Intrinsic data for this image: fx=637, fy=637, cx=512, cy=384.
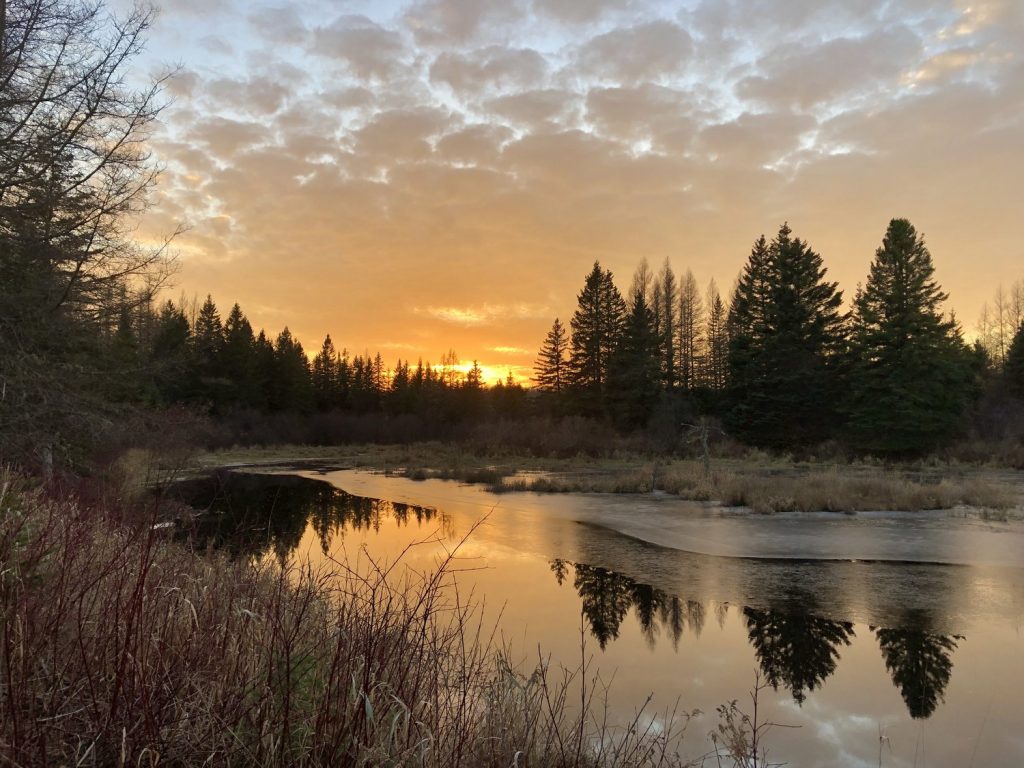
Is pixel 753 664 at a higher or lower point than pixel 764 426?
lower

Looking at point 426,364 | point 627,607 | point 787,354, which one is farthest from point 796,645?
point 426,364

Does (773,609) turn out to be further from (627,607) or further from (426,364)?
(426,364)

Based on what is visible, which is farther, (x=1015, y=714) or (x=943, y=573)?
(x=943, y=573)

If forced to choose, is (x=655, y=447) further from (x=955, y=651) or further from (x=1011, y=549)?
(x=955, y=651)

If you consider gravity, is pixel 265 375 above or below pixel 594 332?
below

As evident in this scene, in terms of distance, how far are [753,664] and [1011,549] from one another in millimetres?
8631

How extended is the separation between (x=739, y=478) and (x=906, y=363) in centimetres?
1869

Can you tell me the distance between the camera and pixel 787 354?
129ft

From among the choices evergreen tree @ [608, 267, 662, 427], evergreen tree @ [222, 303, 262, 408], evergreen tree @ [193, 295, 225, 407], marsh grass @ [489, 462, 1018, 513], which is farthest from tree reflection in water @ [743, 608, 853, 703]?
evergreen tree @ [222, 303, 262, 408]

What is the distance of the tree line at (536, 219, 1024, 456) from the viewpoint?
3397cm

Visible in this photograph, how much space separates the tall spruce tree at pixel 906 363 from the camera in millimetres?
33531

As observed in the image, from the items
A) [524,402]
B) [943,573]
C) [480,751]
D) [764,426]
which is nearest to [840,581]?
[943,573]

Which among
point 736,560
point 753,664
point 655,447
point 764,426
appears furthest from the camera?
point 764,426

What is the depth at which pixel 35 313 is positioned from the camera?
445 inches
